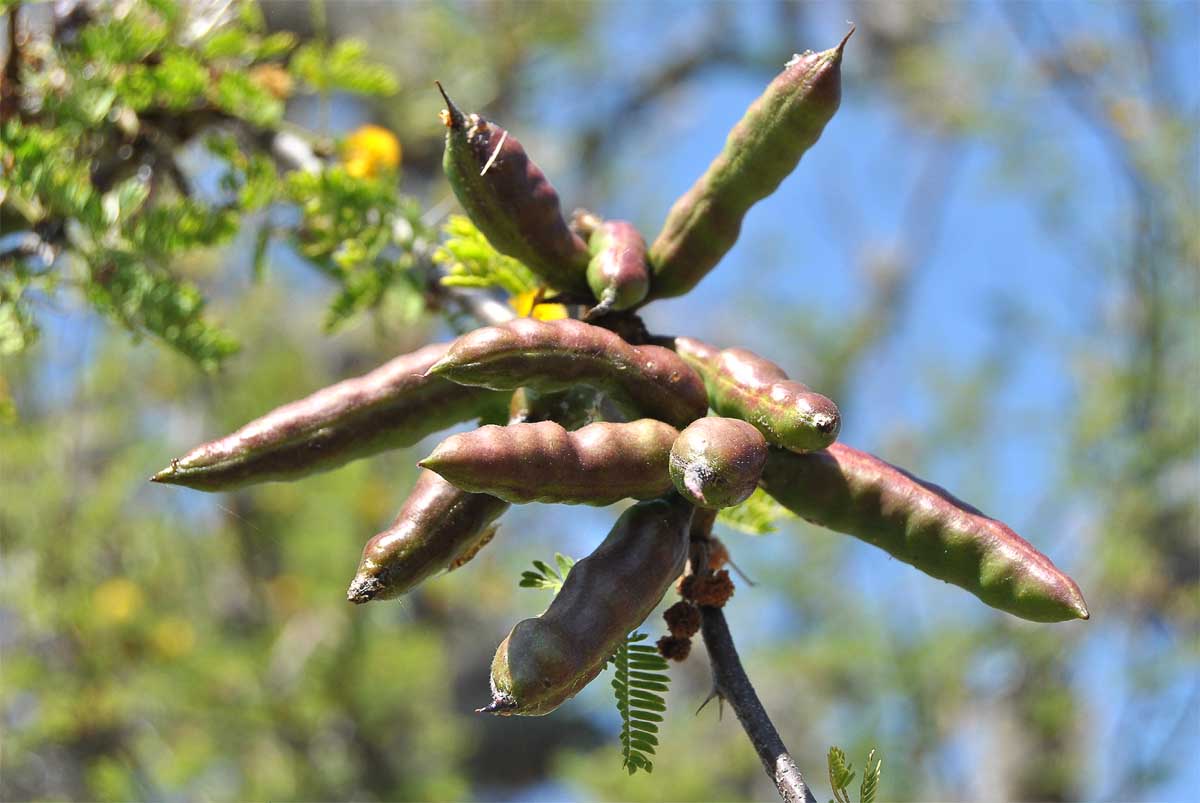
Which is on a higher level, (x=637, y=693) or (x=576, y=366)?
(x=576, y=366)

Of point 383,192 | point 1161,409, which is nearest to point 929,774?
point 1161,409

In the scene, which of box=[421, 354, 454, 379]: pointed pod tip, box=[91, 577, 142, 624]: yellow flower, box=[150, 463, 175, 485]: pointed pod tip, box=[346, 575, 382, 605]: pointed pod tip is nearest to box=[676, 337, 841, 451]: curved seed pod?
box=[421, 354, 454, 379]: pointed pod tip

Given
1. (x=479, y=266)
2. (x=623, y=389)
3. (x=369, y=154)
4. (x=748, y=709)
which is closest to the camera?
(x=748, y=709)

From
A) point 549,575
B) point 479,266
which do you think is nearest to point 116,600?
point 479,266

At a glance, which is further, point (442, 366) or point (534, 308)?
point (534, 308)

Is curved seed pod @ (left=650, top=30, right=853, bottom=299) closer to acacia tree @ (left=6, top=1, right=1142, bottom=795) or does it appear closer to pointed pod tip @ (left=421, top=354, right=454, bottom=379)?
acacia tree @ (left=6, top=1, right=1142, bottom=795)

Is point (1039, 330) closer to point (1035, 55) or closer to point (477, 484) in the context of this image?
point (1035, 55)

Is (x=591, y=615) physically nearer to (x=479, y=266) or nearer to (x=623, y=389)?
(x=623, y=389)
